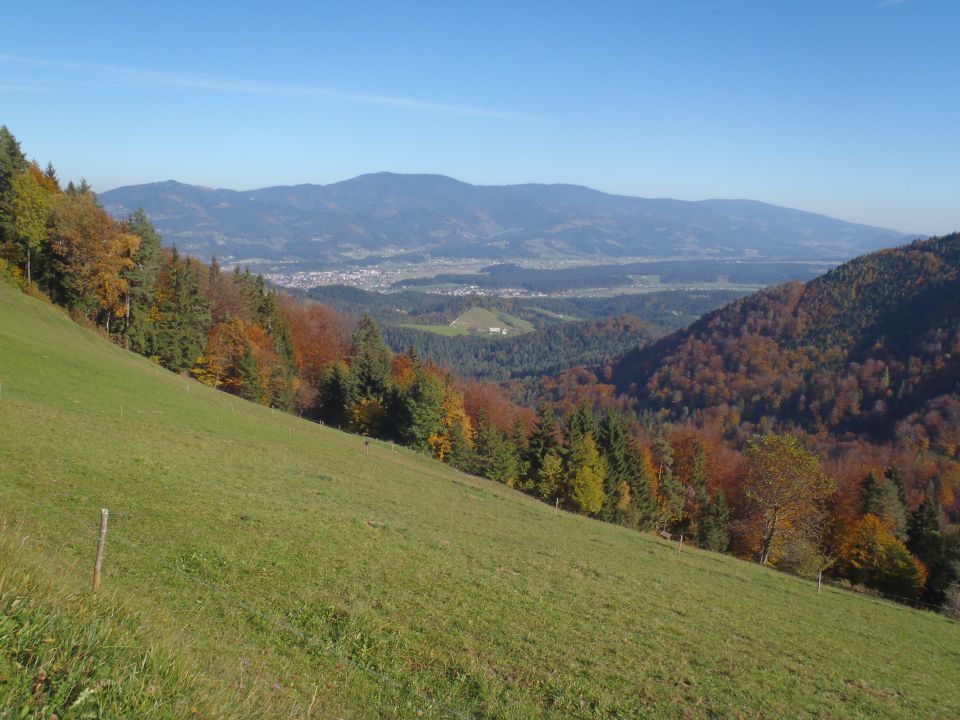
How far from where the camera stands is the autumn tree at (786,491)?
40.1m

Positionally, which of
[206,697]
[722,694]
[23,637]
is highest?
[23,637]

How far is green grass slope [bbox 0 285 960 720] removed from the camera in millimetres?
6836

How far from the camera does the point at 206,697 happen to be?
4801mm

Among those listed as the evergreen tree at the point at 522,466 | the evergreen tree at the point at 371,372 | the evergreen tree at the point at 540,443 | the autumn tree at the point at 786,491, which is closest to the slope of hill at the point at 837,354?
the autumn tree at the point at 786,491

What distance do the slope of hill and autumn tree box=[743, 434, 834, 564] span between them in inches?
2892

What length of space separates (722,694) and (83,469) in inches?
618

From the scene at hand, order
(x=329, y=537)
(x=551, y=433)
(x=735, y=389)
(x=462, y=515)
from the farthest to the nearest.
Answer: (x=735, y=389) → (x=551, y=433) → (x=462, y=515) → (x=329, y=537)

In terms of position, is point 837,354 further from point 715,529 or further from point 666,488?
point 715,529

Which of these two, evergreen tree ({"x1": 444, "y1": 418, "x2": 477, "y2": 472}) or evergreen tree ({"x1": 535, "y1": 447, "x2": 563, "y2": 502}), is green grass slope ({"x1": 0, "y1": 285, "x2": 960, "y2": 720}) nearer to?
evergreen tree ({"x1": 535, "y1": 447, "x2": 563, "y2": 502})

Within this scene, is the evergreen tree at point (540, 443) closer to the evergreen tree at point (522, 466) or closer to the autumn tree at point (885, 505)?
the evergreen tree at point (522, 466)

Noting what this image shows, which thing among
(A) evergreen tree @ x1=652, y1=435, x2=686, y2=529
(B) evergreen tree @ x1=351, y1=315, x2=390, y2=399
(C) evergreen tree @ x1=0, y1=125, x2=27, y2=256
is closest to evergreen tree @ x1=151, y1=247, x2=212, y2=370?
(C) evergreen tree @ x1=0, y1=125, x2=27, y2=256

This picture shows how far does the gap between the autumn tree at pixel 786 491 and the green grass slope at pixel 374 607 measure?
50.7 feet

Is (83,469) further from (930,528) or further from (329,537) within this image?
(930,528)

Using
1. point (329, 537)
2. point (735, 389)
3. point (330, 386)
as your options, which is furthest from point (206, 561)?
point (735, 389)
